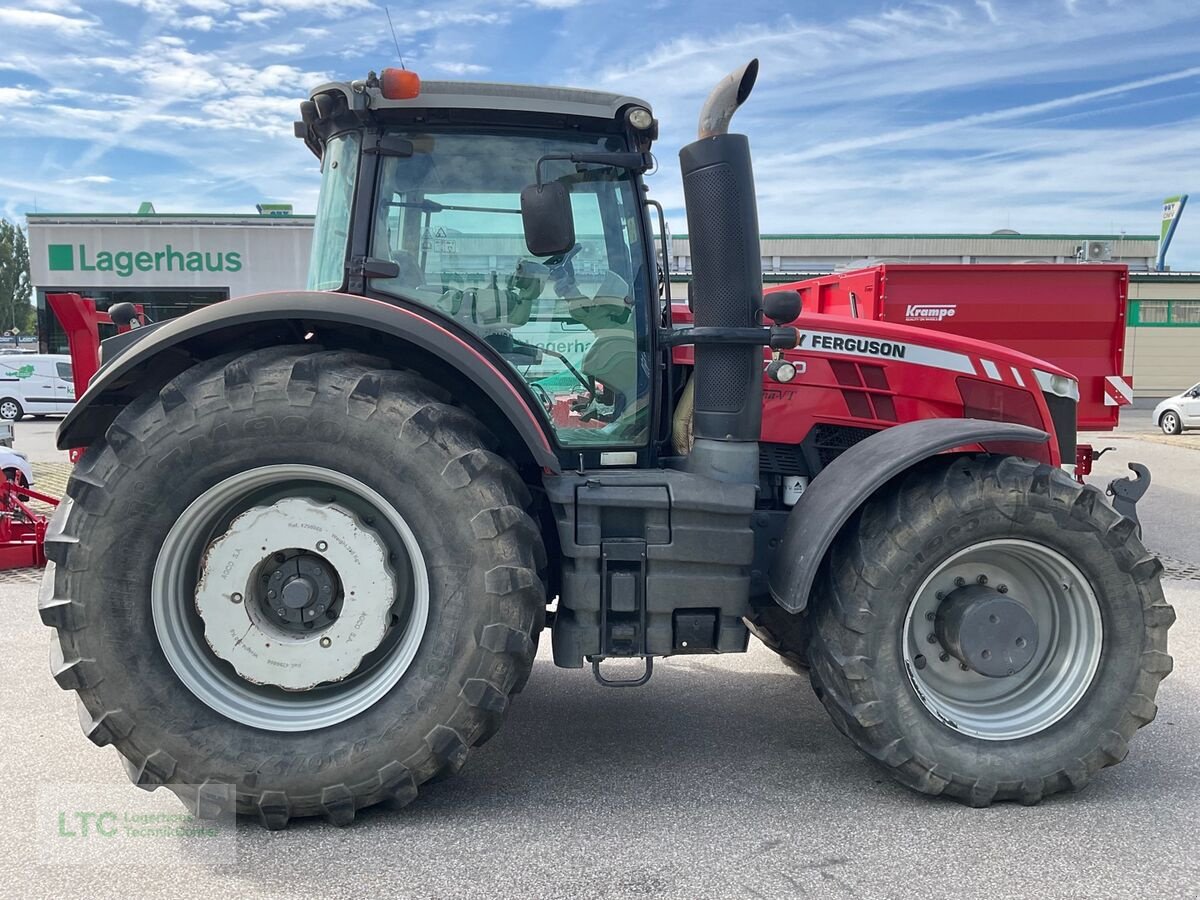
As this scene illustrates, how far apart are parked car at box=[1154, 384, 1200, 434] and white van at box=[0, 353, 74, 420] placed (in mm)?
23925

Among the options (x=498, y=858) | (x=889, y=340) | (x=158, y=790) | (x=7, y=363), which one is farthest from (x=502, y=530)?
(x=7, y=363)

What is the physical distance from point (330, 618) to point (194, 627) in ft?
1.47

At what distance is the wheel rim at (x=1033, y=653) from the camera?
313 centimetres

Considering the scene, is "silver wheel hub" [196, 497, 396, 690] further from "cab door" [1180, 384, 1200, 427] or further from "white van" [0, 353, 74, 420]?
"cab door" [1180, 384, 1200, 427]

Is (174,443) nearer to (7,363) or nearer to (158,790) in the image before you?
(158,790)

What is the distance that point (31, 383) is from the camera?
781 inches

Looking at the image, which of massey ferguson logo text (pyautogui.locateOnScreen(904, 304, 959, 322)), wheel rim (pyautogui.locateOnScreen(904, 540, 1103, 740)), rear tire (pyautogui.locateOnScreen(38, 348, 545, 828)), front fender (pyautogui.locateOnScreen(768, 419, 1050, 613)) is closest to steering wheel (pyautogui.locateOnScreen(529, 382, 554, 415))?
rear tire (pyautogui.locateOnScreen(38, 348, 545, 828))

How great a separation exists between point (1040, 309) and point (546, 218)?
6.62m

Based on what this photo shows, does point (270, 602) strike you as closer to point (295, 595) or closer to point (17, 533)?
point (295, 595)

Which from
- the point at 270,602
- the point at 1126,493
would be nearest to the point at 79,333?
the point at 270,602

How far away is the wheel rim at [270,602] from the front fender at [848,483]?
1223mm

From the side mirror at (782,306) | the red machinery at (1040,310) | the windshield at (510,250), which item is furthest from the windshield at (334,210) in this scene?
the red machinery at (1040,310)

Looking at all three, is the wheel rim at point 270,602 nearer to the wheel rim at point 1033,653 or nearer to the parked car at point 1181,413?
the wheel rim at point 1033,653

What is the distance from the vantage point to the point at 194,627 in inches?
116
